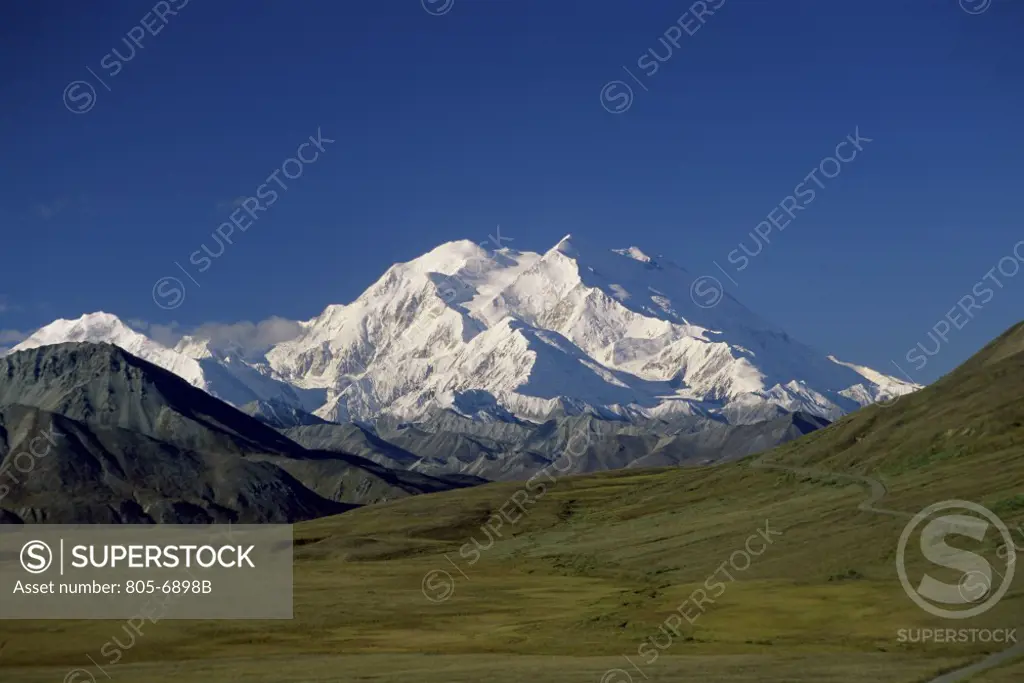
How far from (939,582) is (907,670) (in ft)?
135

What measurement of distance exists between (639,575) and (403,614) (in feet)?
146

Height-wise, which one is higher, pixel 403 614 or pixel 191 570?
pixel 191 570

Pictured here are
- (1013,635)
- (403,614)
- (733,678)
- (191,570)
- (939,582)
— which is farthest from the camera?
(191,570)

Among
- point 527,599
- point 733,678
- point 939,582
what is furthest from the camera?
point 527,599

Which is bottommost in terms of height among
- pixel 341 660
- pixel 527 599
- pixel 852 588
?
pixel 341 660

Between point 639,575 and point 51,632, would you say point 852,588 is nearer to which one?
point 639,575

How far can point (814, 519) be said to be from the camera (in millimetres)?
186875

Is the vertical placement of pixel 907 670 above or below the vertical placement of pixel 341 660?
below

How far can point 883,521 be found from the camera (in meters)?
171

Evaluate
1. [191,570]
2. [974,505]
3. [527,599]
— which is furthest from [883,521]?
[191,570]

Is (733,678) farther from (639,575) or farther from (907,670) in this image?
(639,575)

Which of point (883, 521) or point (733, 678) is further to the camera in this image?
point (883, 521)

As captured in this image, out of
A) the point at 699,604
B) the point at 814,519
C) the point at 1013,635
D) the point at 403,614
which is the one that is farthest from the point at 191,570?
the point at 1013,635

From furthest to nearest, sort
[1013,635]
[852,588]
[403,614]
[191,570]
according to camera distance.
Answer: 1. [191,570]
2. [403,614]
3. [852,588]
4. [1013,635]
